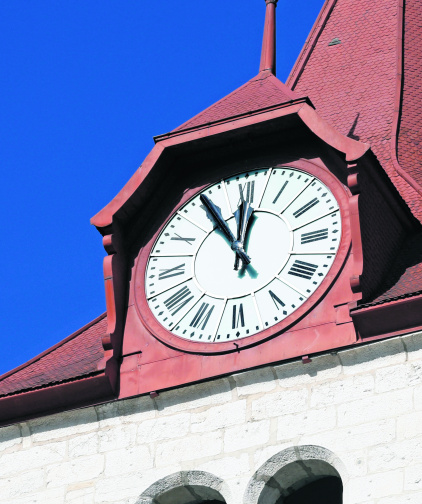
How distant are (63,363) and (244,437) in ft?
7.39

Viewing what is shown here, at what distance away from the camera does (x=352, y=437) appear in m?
15.4

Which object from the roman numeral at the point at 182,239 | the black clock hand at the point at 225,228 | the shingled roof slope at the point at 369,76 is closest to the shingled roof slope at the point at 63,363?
the roman numeral at the point at 182,239

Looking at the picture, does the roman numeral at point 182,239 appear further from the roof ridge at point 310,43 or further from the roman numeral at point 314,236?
the roof ridge at point 310,43

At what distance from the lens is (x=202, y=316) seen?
16.6 metres

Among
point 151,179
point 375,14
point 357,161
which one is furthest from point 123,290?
point 375,14

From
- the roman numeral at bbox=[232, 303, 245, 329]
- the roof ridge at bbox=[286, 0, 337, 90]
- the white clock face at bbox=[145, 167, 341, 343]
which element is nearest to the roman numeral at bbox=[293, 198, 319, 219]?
the white clock face at bbox=[145, 167, 341, 343]

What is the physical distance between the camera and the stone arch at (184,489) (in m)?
15.8

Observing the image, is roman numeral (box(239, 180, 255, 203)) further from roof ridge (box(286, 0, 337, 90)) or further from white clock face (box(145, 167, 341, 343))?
roof ridge (box(286, 0, 337, 90))

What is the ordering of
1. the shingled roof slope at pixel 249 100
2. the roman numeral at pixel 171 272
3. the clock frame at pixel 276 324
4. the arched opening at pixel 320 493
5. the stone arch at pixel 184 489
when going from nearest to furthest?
1. the stone arch at pixel 184 489
2. the arched opening at pixel 320 493
3. the clock frame at pixel 276 324
4. the roman numeral at pixel 171 272
5. the shingled roof slope at pixel 249 100

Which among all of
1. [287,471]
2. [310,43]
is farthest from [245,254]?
[310,43]

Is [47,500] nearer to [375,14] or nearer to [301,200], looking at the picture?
[301,200]

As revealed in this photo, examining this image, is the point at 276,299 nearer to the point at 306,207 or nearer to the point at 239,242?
the point at 239,242

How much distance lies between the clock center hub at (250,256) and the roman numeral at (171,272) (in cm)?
14

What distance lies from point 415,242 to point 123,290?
97.3 inches
